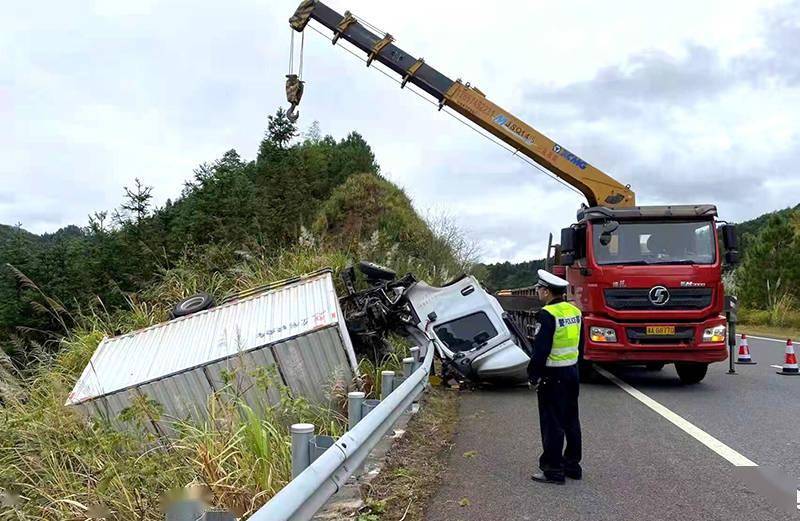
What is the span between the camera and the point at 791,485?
516cm

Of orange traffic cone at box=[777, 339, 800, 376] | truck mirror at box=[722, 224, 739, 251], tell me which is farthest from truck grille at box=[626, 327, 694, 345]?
orange traffic cone at box=[777, 339, 800, 376]

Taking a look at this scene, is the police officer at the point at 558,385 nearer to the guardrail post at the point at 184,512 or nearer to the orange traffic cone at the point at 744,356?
the guardrail post at the point at 184,512

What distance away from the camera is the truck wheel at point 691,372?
34.1 ft

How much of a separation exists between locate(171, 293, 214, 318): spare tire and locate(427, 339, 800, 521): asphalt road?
4.85 meters

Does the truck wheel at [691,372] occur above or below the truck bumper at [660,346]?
below

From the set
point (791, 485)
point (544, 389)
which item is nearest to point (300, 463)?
point (544, 389)

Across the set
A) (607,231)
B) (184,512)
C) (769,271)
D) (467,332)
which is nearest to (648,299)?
(607,231)

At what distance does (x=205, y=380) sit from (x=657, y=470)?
514 cm

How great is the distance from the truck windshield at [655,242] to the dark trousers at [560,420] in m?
5.12

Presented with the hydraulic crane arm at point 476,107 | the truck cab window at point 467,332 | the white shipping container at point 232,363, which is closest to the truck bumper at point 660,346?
the truck cab window at point 467,332

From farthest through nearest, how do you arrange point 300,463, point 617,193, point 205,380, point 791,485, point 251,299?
point 617,193 < point 251,299 < point 205,380 < point 791,485 < point 300,463

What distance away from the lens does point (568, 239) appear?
35.1 feet

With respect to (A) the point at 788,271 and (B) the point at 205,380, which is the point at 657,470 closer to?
(B) the point at 205,380

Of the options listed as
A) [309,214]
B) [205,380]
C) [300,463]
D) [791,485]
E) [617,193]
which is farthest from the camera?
[309,214]
